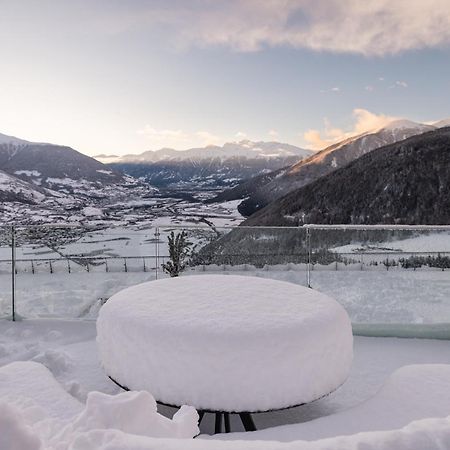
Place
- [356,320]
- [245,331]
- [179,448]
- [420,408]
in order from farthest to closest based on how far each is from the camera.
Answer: [356,320]
[245,331]
[420,408]
[179,448]

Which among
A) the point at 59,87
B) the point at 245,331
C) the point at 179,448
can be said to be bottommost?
the point at 245,331

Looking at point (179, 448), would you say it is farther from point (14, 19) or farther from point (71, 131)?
point (71, 131)

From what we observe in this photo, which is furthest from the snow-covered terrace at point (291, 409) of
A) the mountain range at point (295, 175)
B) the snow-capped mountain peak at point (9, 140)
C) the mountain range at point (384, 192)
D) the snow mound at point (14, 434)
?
the snow-capped mountain peak at point (9, 140)

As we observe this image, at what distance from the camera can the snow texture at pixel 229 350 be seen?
1.89 m

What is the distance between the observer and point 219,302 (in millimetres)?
2275

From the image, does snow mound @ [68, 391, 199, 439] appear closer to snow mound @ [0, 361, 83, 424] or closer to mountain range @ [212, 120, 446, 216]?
snow mound @ [0, 361, 83, 424]

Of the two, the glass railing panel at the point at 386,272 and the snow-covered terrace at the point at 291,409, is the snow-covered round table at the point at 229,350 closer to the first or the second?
the snow-covered terrace at the point at 291,409

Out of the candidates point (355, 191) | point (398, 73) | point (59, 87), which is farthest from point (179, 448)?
point (355, 191)

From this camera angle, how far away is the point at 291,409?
2.44 meters

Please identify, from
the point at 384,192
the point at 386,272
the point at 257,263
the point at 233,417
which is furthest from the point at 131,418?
the point at 384,192

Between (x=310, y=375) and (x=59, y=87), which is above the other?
(x=59, y=87)

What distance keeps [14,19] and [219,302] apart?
442 inches

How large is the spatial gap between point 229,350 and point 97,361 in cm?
156

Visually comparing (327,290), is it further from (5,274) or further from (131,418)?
(131,418)
